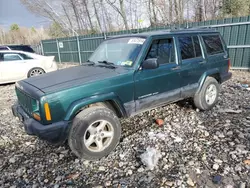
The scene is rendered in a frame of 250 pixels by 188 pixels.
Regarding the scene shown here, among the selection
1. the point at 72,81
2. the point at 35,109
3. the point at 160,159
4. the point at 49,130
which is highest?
the point at 72,81

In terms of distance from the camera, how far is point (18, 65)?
782 cm

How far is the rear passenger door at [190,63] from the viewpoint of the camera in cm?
367

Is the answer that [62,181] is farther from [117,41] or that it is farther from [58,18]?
[58,18]

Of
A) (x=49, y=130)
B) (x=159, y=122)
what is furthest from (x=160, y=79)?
(x=49, y=130)

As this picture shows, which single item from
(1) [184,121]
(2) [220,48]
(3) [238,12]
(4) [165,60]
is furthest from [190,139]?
(3) [238,12]

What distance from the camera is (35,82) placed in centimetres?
294

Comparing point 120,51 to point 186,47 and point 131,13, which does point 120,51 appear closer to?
point 186,47

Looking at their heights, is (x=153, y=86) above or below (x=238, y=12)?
below

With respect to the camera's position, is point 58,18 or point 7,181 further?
point 58,18

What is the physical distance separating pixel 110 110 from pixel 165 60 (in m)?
1.46

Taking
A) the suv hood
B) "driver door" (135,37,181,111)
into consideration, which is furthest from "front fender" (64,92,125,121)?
"driver door" (135,37,181,111)

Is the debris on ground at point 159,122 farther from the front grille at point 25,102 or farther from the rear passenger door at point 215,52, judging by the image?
the front grille at point 25,102

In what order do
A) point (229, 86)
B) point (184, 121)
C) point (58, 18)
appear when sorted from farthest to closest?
1. point (58, 18)
2. point (229, 86)
3. point (184, 121)

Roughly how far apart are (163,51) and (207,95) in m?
1.71
